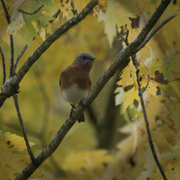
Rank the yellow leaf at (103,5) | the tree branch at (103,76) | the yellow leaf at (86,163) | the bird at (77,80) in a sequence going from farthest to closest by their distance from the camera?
the yellow leaf at (86,163), the bird at (77,80), the tree branch at (103,76), the yellow leaf at (103,5)

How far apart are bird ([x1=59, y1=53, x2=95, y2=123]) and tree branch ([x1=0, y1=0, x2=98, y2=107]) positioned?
93cm

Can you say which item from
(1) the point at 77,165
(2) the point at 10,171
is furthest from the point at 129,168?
(2) the point at 10,171

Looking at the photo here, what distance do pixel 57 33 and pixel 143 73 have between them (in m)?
0.61

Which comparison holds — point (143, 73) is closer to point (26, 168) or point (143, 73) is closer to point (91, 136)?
point (26, 168)

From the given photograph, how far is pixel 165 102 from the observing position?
2719mm

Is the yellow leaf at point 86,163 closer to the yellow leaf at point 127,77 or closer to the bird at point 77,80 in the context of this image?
the bird at point 77,80

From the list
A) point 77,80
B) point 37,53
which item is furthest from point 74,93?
point 37,53

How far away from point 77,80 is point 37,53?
1.02 metres

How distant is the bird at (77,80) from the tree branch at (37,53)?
93 cm

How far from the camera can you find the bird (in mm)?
3037

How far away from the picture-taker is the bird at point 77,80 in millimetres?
3037

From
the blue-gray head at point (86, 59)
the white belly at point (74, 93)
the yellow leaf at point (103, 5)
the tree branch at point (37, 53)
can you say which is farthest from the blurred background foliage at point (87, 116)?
the yellow leaf at point (103, 5)

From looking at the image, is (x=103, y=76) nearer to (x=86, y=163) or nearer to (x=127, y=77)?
(x=127, y=77)

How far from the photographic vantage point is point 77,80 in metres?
3.02
